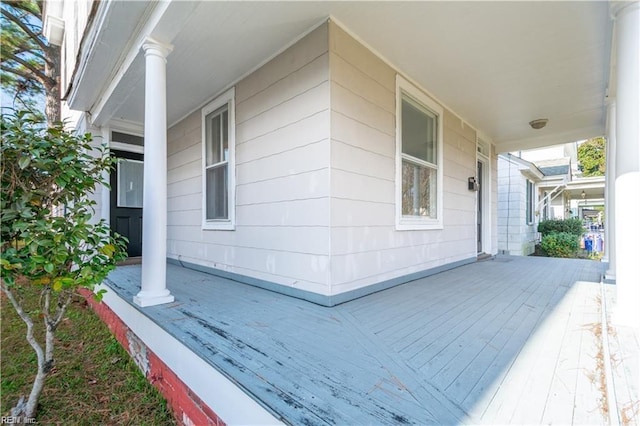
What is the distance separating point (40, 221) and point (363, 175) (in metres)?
2.56

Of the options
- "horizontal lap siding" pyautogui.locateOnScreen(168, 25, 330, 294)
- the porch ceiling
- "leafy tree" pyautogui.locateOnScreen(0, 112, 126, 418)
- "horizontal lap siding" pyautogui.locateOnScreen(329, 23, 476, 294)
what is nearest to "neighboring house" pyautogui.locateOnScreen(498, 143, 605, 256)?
the porch ceiling

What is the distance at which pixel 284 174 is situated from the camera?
3.10 m

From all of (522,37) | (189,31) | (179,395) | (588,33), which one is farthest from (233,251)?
(588,33)

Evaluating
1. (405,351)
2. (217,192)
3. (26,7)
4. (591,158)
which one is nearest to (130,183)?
(217,192)

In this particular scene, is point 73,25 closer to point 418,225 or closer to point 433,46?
point 433,46

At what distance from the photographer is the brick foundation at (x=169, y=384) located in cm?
171

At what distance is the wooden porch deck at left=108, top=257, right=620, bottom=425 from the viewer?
128 cm

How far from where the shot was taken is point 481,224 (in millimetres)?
6551

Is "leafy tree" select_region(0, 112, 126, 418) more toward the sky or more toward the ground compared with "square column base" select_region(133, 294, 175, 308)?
more toward the sky

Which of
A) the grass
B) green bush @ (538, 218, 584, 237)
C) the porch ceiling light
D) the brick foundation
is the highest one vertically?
the porch ceiling light

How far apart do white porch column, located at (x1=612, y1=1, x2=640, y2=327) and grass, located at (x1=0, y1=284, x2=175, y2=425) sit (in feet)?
11.2

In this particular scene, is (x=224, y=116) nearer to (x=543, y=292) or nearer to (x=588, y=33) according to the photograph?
(x=588, y=33)

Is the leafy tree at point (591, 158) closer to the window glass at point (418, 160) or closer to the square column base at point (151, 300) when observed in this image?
the window glass at point (418, 160)

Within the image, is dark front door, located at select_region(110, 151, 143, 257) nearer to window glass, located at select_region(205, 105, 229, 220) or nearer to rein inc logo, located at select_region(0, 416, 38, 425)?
window glass, located at select_region(205, 105, 229, 220)
